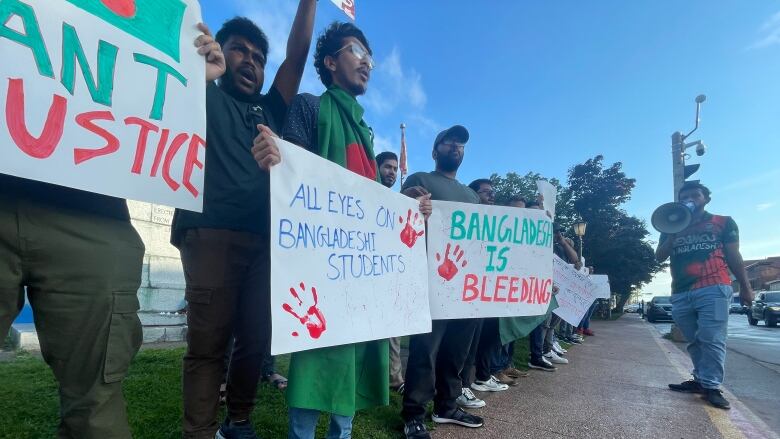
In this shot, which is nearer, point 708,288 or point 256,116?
point 256,116

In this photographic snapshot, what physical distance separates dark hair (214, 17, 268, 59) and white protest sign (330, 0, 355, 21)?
0.45 meters

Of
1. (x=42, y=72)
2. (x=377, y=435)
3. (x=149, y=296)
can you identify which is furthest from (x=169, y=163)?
(x=149, y=296)

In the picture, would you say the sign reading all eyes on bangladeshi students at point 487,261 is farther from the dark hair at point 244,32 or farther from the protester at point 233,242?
the dark hair at point 244,32

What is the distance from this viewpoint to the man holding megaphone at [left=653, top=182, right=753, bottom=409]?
381 centimetres

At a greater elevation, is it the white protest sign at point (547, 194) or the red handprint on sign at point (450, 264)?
the white protest sign at point (547, 194)

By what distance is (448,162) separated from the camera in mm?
2959

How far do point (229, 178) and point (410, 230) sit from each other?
0.97 m

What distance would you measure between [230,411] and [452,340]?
4.65ft

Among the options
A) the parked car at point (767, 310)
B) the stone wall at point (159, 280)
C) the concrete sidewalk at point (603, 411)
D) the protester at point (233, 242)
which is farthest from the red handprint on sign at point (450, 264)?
the parked car at point (767, 310)

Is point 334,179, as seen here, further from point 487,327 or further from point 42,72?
point 487,327

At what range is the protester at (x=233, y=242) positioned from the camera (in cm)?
175

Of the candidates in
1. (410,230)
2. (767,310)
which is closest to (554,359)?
(410,230)

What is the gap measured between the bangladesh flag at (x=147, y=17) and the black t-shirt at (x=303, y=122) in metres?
0.48

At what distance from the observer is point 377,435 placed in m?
2.43
